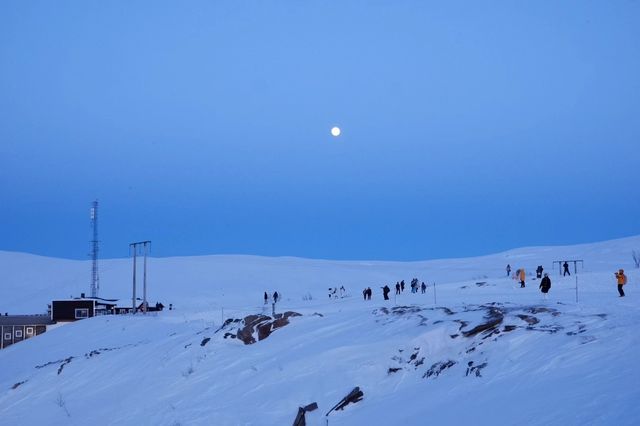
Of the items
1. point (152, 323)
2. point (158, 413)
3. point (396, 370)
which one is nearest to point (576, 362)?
point (396, 370)

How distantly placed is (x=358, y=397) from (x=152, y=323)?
32457 mm

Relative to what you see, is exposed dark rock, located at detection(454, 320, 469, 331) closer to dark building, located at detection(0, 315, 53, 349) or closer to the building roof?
the building roof

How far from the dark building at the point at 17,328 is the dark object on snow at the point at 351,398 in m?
65.1

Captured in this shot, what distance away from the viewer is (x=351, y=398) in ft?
54.7

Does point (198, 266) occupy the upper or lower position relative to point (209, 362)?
upper

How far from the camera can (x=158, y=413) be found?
20.2 m

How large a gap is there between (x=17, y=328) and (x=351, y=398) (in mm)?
66375

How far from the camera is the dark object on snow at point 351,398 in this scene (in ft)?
53.7

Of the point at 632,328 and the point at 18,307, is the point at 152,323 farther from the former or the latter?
the point at 18,307

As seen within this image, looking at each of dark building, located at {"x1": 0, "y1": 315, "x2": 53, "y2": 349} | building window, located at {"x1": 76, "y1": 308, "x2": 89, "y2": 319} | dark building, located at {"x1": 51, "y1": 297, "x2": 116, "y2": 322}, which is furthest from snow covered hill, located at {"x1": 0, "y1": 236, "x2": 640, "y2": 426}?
dark building, located at {"x1": 0, "y1": 315, "x2": 53, "y2": 349}

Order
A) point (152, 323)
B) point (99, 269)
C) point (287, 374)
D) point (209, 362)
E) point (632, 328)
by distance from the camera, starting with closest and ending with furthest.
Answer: point (632, 328) → point (287, 374) → point (209, 362) → point (152, 323) → point (99, 269)

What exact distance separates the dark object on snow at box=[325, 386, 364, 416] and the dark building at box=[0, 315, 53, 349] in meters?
65.1

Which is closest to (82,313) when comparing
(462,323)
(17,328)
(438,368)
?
(17,328)

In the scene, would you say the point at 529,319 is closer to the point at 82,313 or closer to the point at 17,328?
the point at 82,313
